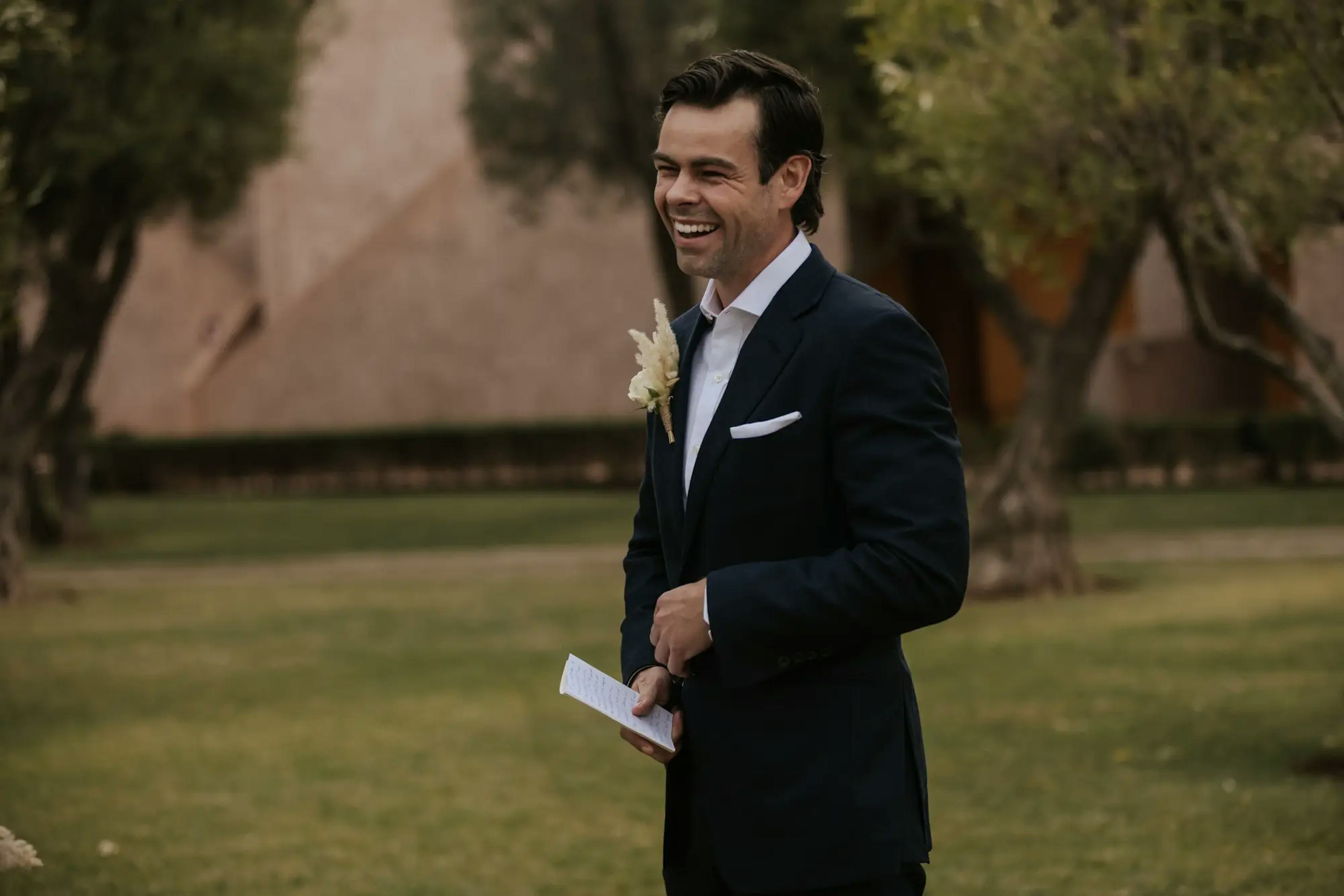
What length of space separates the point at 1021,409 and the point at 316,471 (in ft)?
61.2

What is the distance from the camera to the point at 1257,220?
27.2 ft

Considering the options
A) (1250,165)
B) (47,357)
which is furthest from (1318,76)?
(47,357)

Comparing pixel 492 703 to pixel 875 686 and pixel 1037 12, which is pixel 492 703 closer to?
pixel 1037 12

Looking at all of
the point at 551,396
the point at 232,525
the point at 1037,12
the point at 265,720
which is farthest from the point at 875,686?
the point at 551,396

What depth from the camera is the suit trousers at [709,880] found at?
2.98m

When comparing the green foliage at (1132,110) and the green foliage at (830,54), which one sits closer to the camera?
the green foliage at (1132,110)

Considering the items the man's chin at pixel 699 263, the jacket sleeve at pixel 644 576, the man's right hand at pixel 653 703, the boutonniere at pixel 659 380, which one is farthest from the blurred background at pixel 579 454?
the man's chin at pixel 699 263

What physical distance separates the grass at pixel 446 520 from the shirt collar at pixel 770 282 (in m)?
17.1

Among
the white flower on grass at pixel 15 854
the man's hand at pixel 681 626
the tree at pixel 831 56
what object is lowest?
the white flower on grass at pixel 15 854

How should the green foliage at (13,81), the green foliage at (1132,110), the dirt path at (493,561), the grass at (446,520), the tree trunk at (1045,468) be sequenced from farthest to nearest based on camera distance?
the grass at (446,520), the dirt path at (493,561), the tree trunk at (1045,468), the green foliage at (1132,110), the green foliage at (13,81)

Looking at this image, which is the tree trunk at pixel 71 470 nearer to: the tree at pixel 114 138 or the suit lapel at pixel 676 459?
the tree at pixel 114 138

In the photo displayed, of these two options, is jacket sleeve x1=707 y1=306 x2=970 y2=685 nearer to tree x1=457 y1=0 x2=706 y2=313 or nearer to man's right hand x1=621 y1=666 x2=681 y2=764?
man's right hand x1=621 y1=666 x2=681 y2=764

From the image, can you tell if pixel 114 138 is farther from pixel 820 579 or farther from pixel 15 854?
pixel 820 579

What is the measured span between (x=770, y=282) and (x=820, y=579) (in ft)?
1.82
